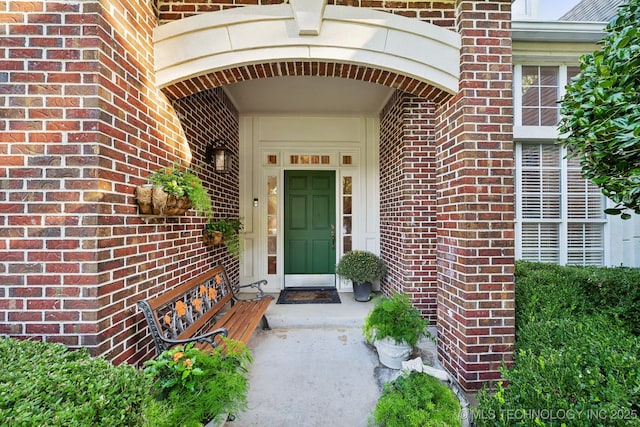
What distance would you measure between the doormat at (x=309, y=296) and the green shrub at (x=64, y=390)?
2737 millimetres

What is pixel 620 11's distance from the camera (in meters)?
1.69

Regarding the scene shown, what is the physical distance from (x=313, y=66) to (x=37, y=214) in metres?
2.18

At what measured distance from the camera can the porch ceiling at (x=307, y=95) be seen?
3.61 m

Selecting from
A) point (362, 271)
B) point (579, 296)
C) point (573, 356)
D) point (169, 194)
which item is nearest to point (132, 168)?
point (169, 194)

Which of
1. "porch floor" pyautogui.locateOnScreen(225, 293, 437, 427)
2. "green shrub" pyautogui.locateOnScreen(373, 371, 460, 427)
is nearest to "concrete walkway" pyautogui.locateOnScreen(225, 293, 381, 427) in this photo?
"porch floor" pyautogui.locateOnScreen(225, 293, 437, 427)

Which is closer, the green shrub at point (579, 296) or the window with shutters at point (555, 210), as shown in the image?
the green shrub at point (579, 296)

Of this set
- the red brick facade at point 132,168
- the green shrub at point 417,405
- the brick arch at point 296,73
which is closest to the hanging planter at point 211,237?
the red brick facade at point 132,168

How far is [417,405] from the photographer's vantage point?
174 cm

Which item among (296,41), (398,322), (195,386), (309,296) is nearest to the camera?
(195,386)

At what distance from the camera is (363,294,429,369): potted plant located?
246 cm

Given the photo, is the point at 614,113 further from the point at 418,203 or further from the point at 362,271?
the point at 362,271

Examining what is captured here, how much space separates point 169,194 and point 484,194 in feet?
8.03

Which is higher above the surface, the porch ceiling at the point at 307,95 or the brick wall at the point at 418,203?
the porch ceiling at the point at 307,95

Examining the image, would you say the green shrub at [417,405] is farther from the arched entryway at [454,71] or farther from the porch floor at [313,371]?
the arched entryway at [454,71]
